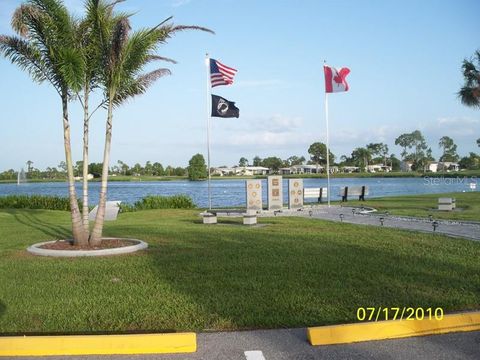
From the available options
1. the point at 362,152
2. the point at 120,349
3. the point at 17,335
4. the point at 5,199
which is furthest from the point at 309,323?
the point at 362,152

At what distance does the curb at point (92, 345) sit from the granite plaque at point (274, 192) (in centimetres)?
1810

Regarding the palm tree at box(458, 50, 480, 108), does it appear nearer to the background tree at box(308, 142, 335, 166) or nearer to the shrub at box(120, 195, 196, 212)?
the shrub at box(120, 195, 196, 212)

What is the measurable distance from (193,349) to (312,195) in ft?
81.4

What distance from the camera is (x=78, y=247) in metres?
10.6

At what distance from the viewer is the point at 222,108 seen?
22.0m

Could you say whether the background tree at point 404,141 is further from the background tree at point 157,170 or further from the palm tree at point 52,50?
the palm tree at point 52,50

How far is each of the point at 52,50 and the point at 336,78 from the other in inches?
636

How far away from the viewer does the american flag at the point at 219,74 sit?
72.6 ft

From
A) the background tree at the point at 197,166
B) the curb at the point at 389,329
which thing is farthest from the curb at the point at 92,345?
the background tree at the point at 197,166

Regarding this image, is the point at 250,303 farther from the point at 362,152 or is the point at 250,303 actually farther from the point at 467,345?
the point at 362,152

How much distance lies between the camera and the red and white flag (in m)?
24.2

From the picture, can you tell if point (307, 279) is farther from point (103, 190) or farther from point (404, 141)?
point (404, 141)

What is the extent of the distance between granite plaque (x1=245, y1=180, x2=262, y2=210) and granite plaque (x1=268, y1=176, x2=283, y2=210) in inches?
36.2

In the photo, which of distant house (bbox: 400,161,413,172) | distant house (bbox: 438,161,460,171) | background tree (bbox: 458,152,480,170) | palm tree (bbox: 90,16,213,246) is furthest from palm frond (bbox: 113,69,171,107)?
distant house (bbox: 400,161,413,172)
